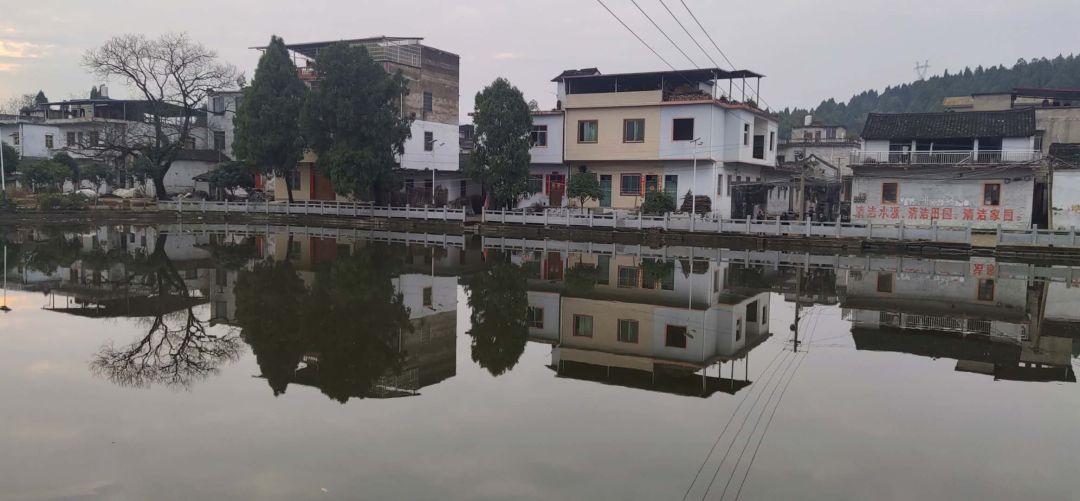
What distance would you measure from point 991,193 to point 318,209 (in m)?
33.6

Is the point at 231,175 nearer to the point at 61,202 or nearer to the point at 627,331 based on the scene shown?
the point at 61,202

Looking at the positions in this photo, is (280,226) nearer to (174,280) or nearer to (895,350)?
(174,280)

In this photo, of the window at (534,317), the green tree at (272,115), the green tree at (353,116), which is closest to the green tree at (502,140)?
the green tree at (353,116)

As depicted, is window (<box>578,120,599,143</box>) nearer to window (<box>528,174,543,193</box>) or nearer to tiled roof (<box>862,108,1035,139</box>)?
window (<box>528,174,543,193</box>)

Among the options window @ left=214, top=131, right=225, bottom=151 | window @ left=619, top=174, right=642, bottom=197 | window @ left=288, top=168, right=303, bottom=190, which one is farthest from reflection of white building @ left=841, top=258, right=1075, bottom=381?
window @ left=214, top=131, right=225, bottom=151

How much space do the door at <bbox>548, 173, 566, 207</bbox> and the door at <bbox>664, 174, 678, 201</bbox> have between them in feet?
18.8

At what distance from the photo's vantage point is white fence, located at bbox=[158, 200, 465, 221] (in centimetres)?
3841

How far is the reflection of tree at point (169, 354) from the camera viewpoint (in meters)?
11.2

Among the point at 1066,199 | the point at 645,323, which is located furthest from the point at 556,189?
the point at 645,323

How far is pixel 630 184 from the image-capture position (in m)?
39.8

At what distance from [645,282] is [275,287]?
9.95m

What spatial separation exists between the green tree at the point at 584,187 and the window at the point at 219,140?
30.5 meters

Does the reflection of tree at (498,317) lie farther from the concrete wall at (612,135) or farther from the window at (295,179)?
the window at (295,179)

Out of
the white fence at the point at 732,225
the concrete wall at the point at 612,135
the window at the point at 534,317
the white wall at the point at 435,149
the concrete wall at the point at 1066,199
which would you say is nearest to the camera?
the window at the point at 534,317
